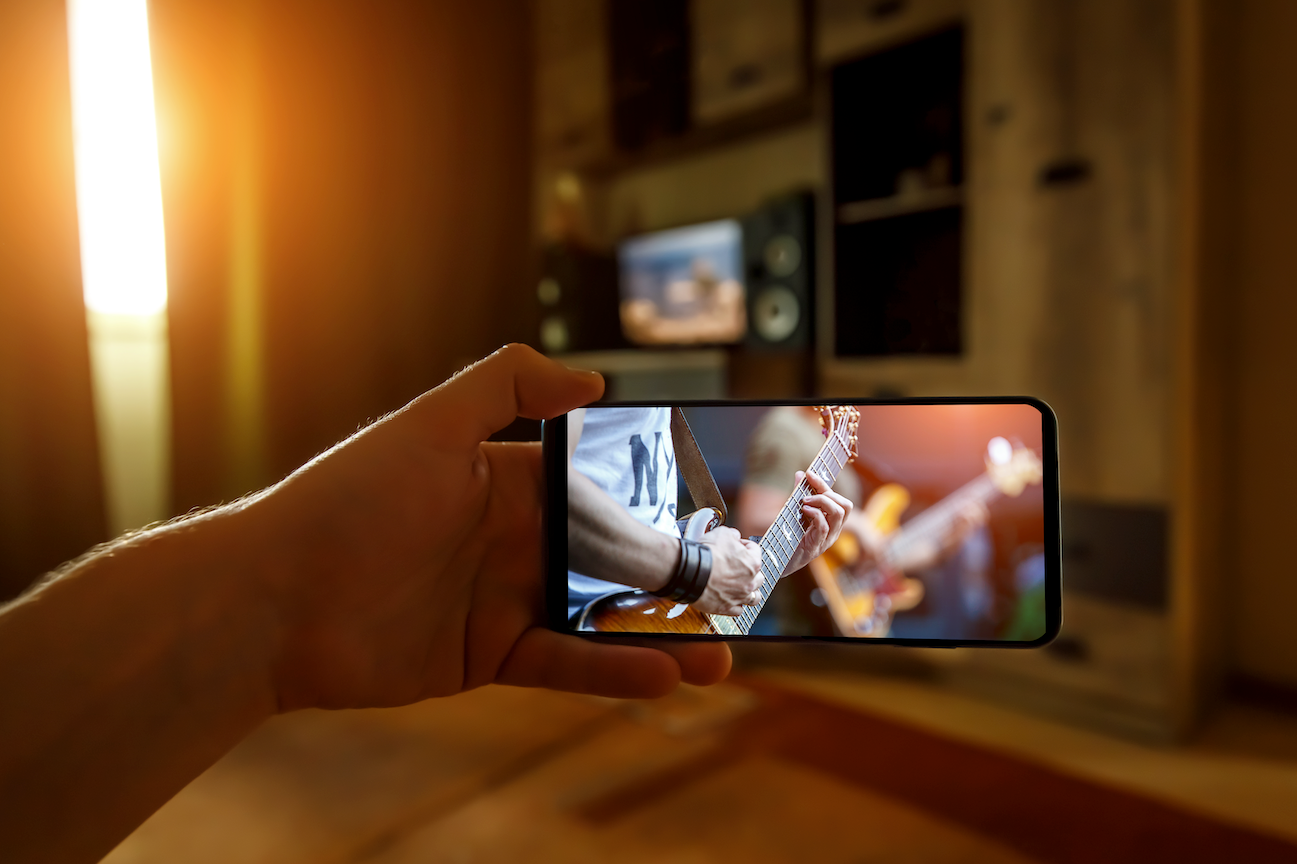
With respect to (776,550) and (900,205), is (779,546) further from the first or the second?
(900,205)

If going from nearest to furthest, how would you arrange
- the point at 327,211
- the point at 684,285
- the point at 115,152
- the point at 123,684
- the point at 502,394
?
the point at 123,684
the point at 502,394
the point at 115,152
the point at 684,285
the point at 327,211

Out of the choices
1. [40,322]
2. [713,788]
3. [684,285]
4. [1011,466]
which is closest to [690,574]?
[1011,466]

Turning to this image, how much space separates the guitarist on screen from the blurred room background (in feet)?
2.50

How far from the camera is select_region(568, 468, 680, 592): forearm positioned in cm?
63

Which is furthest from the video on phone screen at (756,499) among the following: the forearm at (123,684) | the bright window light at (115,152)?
the bright window light at (115,152)

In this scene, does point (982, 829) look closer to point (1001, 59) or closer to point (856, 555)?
point (856, 555)

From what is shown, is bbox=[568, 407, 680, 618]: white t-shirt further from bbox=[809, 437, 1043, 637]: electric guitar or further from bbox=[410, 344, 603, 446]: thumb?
bbox=[809, 437, 1043, 637]: electric guitar

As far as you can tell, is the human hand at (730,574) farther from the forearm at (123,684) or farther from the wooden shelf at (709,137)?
the wooden shelf at (709,137)

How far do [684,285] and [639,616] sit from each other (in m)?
1.73

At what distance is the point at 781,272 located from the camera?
200 cm

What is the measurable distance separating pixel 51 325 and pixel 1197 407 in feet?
9.32

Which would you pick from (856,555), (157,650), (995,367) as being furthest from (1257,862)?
(157,650)

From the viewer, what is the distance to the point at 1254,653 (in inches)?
69.7

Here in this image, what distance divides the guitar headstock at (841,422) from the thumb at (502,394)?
0.64 ft
